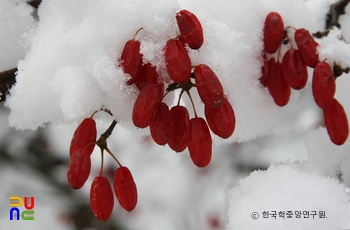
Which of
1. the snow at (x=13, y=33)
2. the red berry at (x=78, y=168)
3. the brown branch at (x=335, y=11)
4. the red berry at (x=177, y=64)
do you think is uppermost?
the brown branch at (x=335, y=11)

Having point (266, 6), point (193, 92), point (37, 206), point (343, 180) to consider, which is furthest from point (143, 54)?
point (37, 206)

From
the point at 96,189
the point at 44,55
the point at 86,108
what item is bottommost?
the point at 96,189

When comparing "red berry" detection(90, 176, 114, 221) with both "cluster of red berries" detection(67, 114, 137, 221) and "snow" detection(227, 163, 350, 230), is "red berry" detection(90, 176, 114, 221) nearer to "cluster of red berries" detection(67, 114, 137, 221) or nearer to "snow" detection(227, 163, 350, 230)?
"cluster of red berries" detection(67, 114, 137, 221)

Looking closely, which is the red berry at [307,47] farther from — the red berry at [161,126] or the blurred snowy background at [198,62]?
the red berry at [161,126]

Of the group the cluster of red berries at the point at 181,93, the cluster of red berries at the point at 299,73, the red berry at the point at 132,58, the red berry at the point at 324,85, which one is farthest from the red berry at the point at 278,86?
the red berry at the point at 132,58

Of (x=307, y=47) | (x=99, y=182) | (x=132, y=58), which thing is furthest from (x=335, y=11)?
(x=99, y=182)

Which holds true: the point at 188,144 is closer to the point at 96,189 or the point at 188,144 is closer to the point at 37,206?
the point at 96,189
